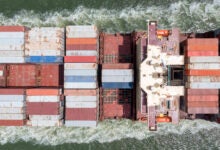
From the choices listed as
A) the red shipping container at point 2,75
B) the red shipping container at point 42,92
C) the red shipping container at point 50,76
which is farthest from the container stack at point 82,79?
the red shipping container at point 2,75

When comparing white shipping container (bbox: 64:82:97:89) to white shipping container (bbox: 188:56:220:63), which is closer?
white shipping container (bbox: 188:56:220:63)

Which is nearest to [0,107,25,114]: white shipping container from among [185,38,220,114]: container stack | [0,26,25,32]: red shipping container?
[0,26,25,32]: red shipping container

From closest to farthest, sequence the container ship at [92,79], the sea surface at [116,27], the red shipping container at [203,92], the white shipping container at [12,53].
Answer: the red shipping container at [203,92]
the container ship at [92,79]
the white shipping container at [12,53]
the sea surface at [116,27]

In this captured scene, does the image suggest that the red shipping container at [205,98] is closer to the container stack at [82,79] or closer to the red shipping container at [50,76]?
the container stack at [82,79]

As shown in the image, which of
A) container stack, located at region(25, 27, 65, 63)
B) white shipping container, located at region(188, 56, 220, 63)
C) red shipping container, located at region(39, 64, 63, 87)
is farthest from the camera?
red shipping container, located at region(39, 64, 63, 87)

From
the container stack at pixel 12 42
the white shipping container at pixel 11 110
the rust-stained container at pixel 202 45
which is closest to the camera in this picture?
the rust-stained container at pixel 202 45

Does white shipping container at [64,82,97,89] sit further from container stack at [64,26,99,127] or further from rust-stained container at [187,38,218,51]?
rust-stained container at [187,38,218,51]

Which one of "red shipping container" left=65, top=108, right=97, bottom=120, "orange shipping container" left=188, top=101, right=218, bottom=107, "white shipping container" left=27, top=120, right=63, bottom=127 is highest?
"orange shipping container" left=188, top=101, right=218, bottom=107

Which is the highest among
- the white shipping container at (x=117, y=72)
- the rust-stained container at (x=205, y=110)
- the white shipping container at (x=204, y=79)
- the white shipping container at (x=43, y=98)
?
the white shipping container at (x=117, y=72)
